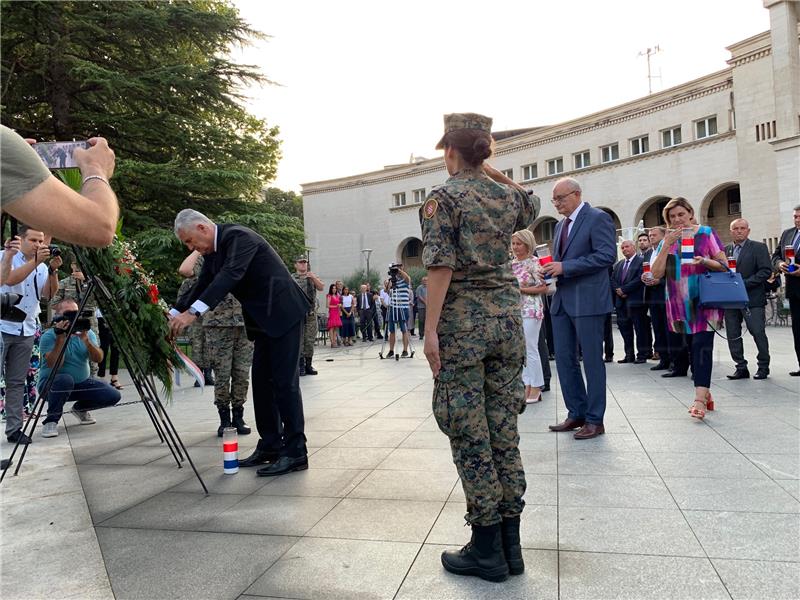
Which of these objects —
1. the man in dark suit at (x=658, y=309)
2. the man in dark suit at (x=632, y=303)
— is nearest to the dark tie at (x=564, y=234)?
the man in dark suit at (x=658, y=309)

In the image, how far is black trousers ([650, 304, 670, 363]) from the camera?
9414 millimetres

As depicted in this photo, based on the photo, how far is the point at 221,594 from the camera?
2.54m

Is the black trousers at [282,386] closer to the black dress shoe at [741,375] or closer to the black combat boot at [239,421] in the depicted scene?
the black combat boot at [239,421]

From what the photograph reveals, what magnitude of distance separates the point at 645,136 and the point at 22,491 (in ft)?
121

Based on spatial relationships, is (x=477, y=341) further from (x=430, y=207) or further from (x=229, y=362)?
(x=229, y=362)

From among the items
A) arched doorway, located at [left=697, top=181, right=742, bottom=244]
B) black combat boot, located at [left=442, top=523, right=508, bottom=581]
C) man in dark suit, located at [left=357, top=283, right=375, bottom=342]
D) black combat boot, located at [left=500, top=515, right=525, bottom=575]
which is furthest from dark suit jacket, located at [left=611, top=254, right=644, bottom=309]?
arched doorway, located at [left=697, top=181, right=742, bottom=244]

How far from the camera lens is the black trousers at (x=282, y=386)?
4.59 m

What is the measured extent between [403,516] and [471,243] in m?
1.64

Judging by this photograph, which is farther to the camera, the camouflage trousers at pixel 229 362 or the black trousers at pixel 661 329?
the black trousers at pixel 661 329

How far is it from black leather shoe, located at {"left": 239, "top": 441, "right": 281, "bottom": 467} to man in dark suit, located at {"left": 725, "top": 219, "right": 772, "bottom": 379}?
6.18m

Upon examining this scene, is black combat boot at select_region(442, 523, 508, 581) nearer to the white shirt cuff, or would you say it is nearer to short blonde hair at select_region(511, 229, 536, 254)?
the white shirt cuff

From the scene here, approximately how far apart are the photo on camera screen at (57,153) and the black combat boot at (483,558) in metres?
2.63

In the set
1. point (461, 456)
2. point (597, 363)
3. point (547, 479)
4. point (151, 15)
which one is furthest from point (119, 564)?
point (151, 15)

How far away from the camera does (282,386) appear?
4609 millimetres
